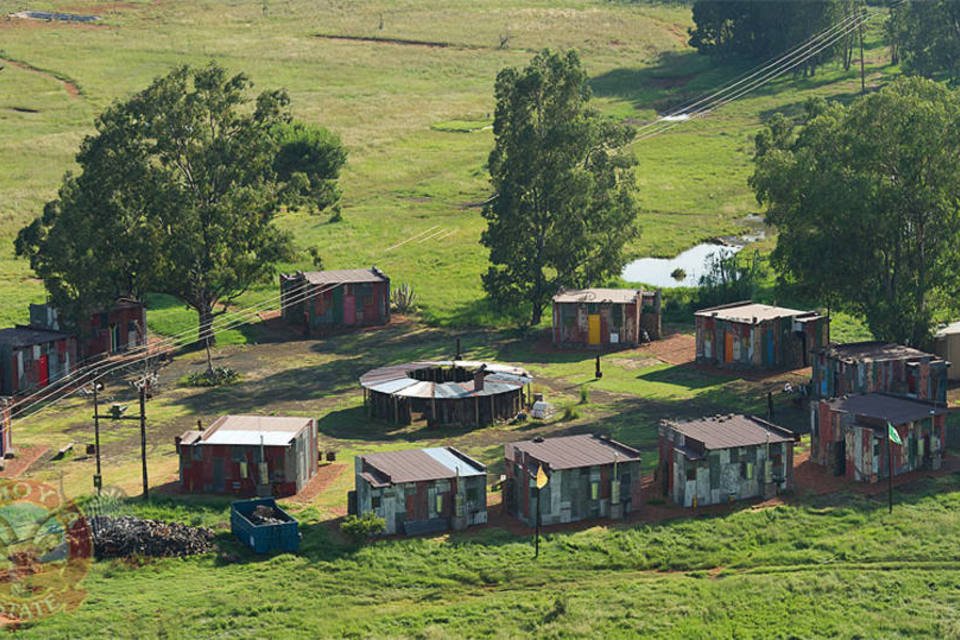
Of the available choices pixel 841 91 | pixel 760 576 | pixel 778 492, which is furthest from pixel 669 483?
pixel 841 91

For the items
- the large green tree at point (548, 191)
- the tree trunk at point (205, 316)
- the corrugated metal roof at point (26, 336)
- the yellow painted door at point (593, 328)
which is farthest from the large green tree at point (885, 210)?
the corrugated metal roof at point (26, 336)

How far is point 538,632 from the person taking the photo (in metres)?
48.2

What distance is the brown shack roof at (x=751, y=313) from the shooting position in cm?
8250

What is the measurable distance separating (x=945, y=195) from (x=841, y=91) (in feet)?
278

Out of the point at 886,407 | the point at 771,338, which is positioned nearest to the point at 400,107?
the point at 771,338

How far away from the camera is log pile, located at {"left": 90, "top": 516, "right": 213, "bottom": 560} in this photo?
177 ft

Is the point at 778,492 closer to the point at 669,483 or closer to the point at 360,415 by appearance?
the point at 669,483

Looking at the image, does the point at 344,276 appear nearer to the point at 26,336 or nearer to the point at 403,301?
the point at 403,301

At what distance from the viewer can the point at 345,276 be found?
97.4 m

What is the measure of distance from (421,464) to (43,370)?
33169 millimetres

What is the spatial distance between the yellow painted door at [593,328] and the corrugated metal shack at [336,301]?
1467 cm

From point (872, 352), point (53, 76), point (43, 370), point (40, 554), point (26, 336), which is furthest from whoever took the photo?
point (53, 76)

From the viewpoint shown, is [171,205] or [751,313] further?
[171,205]

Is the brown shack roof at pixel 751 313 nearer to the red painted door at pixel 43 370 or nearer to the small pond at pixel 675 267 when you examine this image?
the small pond at pixel 675 267
